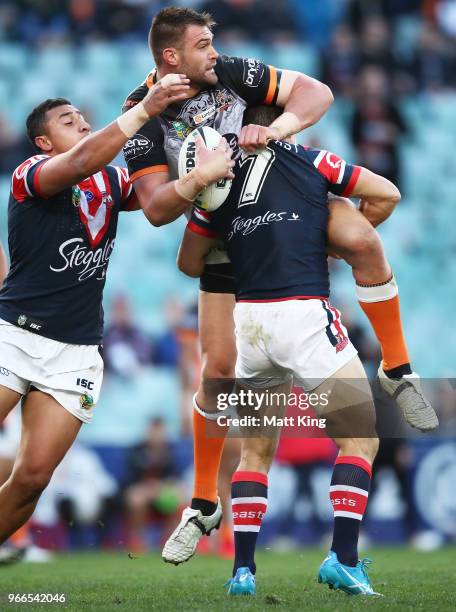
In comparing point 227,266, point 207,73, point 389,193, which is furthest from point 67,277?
point 389,193

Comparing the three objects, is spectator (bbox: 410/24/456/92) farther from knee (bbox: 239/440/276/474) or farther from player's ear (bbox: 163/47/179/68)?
knee (bbox: 239/440/276/474)

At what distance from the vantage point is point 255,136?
5.86m

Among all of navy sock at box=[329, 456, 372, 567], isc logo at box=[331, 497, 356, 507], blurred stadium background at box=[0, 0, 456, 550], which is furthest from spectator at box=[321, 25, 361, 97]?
isc logo at box=[331, 497, 356, 507]

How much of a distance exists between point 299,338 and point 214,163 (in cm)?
100

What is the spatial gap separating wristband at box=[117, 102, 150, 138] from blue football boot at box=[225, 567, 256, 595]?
2442mm

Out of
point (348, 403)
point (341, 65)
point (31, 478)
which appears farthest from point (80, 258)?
point (341, 65)

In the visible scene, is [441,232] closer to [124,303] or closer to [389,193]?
[124,303]

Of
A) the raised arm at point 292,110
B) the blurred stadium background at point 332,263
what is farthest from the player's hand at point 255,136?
the blurred stadium background at point 332,263

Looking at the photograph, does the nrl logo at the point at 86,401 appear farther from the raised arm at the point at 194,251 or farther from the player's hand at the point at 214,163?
the player's hand at the point at 214,163

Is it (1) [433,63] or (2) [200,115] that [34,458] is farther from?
(1) [433,63]

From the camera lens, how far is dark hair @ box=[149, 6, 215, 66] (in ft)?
20.1

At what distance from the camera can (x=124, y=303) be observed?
41.8ft

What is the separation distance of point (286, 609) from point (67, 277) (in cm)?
223

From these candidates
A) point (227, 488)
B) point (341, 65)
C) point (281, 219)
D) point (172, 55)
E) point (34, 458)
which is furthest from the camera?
point (341, 65)
